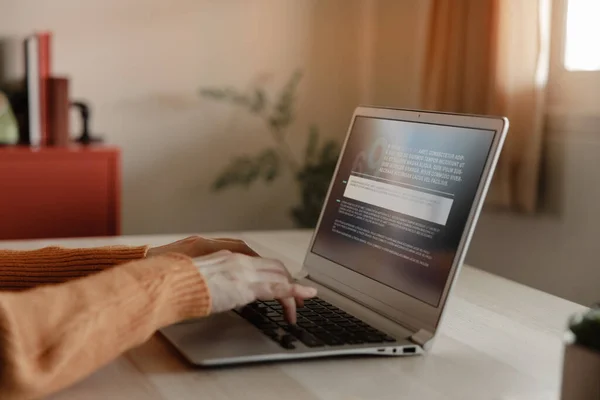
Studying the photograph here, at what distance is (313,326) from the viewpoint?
922mm

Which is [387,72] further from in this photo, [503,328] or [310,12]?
[503,328]

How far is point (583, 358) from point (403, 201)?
1.30 ft

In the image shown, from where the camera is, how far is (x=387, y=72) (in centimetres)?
287

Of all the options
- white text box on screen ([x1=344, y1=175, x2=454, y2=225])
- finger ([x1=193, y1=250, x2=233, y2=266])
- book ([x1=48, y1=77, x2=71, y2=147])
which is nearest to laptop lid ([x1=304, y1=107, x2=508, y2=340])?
white text box on screen ([x1=344, y1=175, x2=454, y2=225])

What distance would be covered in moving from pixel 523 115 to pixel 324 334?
138cm

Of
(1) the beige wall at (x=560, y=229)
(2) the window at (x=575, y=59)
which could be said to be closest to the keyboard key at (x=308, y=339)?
(1) the beige wall at (x=560, y=229)

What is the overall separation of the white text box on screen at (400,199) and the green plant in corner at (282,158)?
1.53 m

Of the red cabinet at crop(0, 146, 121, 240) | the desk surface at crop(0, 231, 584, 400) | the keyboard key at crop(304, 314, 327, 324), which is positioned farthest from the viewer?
the red cabinet at crop(0, 146, 121, 240)

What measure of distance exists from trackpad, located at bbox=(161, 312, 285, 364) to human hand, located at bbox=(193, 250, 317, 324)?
33 mm

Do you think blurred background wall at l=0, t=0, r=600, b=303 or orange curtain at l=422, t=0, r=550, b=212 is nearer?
orange curtain at l=422, t=0, r=550, b=212

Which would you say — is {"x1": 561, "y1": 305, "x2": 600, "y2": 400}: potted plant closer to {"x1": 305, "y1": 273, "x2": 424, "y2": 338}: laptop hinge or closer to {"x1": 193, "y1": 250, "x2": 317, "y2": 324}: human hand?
{"x1": 305, "y1": 273, "x2": 424, "y2": 338}: laptop hinge

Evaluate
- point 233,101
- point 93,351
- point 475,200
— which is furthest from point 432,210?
point 233,101

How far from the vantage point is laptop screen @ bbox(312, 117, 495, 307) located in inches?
36.1

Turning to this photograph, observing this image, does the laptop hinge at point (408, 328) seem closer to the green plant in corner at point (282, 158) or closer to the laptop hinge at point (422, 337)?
the laptop hinge at point (422, 337)
